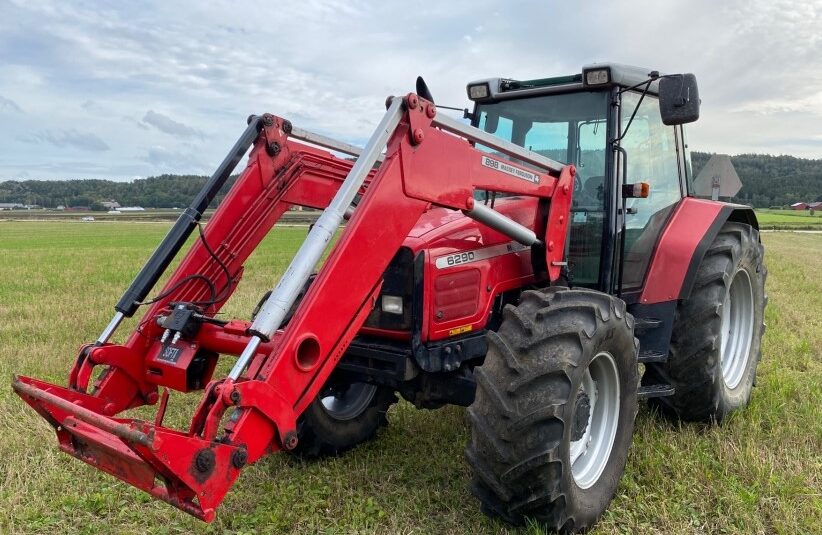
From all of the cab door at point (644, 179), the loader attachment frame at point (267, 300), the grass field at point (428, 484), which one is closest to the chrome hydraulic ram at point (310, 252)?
the loader attachment frame at point (267, 300)

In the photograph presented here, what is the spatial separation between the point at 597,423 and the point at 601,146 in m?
1.74

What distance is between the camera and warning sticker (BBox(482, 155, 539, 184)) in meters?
3.38

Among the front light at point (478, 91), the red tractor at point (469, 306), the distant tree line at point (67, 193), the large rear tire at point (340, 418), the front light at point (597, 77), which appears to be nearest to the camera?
the red tractor at point (469, 306)

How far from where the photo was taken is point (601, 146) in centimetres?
415

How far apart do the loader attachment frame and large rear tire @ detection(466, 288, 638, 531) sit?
23.2 inches

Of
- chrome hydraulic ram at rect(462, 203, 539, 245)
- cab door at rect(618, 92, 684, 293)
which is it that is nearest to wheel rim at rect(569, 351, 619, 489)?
chrome hydraulic ram at rect(462, 203, 539, 245)

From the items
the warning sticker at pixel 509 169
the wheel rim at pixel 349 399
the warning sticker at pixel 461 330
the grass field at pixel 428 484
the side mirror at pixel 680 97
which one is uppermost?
the side mirror at pixel 680 97

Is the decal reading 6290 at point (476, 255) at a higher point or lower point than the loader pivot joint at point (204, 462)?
higher

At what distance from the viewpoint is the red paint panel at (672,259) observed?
4367 mm

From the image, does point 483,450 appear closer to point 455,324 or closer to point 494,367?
point 494,367

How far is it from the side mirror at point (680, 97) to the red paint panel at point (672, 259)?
3.66 feet

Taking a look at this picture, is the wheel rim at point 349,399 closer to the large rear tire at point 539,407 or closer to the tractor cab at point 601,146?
the large rear tire at point 539,407

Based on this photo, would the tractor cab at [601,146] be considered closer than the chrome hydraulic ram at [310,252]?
No

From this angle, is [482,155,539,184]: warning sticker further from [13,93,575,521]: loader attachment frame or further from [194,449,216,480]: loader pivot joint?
[194,449,216,480]: loader pivot joint
